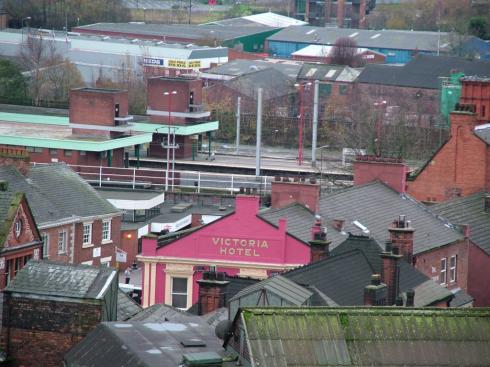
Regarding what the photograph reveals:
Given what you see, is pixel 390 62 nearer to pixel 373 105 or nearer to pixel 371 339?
pixel 373 105

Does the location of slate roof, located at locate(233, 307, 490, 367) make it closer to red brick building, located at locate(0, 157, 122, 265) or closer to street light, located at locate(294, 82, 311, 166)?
red brick building, located at locate(0, 157, 122, 265)

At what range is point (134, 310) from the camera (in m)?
40.8

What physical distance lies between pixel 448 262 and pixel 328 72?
3903 inches

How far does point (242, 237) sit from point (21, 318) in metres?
21.8

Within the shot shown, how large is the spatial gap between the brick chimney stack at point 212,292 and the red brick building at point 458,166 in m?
31.7

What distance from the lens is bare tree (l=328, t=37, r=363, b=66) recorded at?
564 feet

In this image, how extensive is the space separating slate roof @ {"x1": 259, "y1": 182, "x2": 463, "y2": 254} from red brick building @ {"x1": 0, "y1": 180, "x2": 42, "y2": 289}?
12.5 m

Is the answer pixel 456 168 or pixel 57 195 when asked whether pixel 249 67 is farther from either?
pixel 57 195

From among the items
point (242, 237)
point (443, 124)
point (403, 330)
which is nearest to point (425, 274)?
point (242, 237)

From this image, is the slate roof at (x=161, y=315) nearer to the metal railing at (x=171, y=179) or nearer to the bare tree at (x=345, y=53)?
the metal railing at (x=171, y=179)

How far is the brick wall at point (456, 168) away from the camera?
245 ft

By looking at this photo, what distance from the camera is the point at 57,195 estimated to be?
71.1 metres

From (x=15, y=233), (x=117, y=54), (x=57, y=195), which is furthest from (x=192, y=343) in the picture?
(x=117, y=54)

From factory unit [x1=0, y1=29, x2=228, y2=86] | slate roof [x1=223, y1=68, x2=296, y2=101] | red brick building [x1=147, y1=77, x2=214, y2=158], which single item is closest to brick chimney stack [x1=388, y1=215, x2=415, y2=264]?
red brick building [x1=147, y1=77, x2=214, y2=158]
